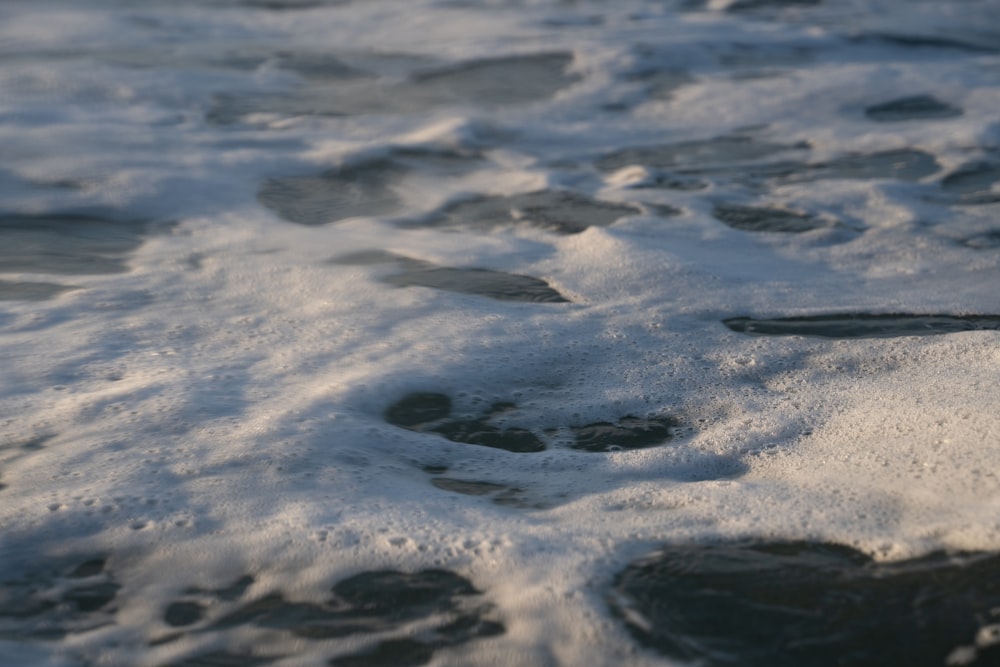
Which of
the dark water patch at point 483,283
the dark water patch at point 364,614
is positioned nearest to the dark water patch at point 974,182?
the dark water patch at point 483,283

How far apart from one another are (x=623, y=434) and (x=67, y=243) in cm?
220

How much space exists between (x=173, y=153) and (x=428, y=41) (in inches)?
91.5

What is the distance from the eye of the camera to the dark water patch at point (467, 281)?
3279mm

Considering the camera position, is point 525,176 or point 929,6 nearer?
point 525,176

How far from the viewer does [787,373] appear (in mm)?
2760

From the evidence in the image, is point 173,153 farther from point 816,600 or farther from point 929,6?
point 929,6

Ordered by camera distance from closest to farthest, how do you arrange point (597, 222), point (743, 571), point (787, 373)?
point (743, 571), point (787, 373), point (597, 222)

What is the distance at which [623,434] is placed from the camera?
8.23ft

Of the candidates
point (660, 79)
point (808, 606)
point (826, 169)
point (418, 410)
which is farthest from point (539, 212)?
point (808, 606)

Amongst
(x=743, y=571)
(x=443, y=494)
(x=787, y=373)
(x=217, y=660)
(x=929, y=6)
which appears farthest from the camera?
(x=929, y=6)

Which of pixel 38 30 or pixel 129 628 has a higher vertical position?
pixel 38 30

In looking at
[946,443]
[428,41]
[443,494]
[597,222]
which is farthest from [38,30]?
[946,443]

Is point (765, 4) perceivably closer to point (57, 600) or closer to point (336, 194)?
point (336, 194)

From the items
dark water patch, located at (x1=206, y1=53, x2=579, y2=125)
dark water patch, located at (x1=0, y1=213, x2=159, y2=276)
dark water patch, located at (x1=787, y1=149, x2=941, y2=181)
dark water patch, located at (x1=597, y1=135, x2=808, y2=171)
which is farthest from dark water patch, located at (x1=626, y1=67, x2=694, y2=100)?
dark water patch, located at (x1=0, y1=213, x2=159, y2=276)
